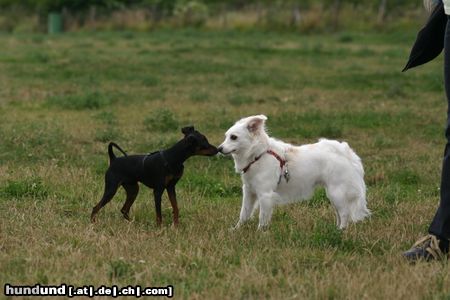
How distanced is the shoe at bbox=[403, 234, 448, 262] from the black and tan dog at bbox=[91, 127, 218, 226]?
6.84ft

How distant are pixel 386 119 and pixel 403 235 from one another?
7.57m

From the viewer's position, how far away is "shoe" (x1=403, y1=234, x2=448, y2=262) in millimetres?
5816

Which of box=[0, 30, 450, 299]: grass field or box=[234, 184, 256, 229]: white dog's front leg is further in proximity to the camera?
box=[234, 184, 256, 229]: white dog's front leg

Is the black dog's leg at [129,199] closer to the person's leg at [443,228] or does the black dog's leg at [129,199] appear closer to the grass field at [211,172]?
the grass field at [211,172]

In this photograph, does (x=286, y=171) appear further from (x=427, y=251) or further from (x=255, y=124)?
(x=427, y=251)

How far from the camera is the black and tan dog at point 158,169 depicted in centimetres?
717

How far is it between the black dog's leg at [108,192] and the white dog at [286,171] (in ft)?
3.20

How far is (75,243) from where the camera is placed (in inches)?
246

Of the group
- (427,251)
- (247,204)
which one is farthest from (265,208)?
(427,251)

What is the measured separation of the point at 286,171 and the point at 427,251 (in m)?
1.87

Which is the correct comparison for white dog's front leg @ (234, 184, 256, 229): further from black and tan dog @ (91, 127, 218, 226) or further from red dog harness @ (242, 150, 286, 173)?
black and tan dog @ (91, 127, 218, 226)

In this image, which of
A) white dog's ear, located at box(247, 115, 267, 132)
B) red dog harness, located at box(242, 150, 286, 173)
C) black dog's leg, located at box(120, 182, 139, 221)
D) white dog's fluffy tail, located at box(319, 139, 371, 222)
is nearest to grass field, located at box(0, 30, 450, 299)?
black dog's leg, located at box(120, 182, 139, 221)

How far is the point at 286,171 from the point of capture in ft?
24.3

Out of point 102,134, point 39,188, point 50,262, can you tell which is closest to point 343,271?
point 50,262
